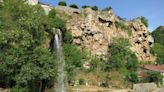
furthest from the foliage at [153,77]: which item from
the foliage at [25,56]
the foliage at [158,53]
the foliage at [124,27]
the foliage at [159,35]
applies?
the foliage at [159,35]

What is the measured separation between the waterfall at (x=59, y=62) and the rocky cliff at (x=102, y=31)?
603cm

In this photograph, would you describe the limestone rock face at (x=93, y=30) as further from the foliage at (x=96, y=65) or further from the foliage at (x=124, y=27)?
the foliage at (x=124, y=27)

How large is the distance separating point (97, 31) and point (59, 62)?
28.9m

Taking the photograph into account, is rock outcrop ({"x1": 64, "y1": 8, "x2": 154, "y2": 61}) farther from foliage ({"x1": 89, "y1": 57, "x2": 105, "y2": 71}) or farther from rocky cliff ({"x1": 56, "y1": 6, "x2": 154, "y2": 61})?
foliage ({"x1": 89, "y1": 57, "x2": 105, "y2": 71})

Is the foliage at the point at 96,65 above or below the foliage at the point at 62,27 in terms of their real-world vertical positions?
below

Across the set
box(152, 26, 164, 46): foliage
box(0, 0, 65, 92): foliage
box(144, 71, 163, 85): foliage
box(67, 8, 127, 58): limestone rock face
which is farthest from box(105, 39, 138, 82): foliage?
box(152, 26, 164, 46): foliage

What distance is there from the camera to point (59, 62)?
3984 cm

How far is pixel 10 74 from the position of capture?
3888 centimetres

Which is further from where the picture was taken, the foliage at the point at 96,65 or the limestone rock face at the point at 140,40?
the limestone rock face at the point at 140,40

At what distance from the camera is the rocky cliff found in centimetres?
6569

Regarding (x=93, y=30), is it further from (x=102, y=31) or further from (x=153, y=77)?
(x=153, y=77)

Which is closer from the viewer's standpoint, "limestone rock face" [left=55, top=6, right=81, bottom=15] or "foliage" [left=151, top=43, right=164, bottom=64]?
"limestone rock face" [left=55, top=6, right=81, bottom=15]

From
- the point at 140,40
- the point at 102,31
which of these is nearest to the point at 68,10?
the point at 102,31

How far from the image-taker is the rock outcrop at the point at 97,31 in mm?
65375
